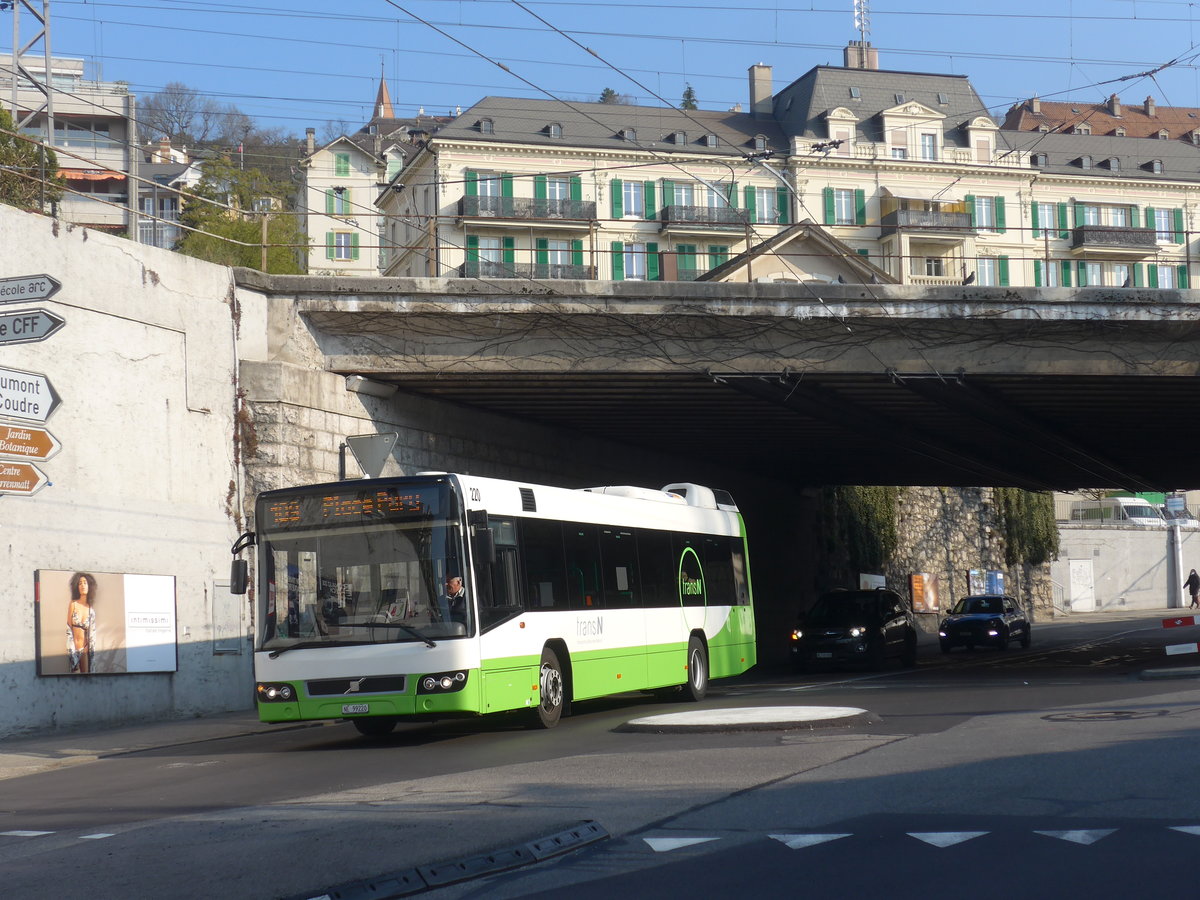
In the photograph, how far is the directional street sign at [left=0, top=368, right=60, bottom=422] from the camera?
A: 1681 cm

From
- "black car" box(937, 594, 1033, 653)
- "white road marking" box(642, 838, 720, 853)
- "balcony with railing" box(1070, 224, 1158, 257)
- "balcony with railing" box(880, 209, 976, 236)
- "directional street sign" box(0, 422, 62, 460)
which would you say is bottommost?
"black car" box(937, 594, 1033, 653)

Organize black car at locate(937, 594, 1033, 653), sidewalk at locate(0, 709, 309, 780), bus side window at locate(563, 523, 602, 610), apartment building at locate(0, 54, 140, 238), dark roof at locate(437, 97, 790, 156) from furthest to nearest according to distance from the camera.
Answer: apartment building at locate(0, 54, 140, 238) < dark roof at locate(437, 97, 790, 156) < black car at locate(937, 594, 1033, 653) < bus side window at locate(563, 523, 602, 610) < sidewalk at locate(0, 709, 309, 780)

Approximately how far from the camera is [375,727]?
53.2 ft

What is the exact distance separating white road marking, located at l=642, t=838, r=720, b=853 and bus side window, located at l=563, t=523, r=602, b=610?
337 inches

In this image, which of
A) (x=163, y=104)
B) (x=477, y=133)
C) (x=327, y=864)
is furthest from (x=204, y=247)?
(x=163, y=104)

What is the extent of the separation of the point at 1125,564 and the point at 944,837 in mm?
63889

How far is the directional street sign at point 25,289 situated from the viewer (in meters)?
12.5

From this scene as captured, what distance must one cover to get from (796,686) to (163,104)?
89.7 metres

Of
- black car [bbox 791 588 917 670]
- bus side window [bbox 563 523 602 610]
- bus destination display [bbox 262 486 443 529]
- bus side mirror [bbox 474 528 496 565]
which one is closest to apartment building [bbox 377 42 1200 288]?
black car [bbox 791 588 917 670]

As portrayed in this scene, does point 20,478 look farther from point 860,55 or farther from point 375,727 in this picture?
point 860,55

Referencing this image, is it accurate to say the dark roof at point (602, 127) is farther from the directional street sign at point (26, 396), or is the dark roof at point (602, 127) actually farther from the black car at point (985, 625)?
the directional street sign at point (26, 396)

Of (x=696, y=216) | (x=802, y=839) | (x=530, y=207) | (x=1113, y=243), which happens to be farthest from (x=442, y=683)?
(x=1113, y=243)

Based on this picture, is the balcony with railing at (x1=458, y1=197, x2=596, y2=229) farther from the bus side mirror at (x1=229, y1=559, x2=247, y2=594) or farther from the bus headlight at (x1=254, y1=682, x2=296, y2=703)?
the bus headlight at (x1=254, y1=682, x2=296, y2=703)

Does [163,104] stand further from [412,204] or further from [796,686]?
[796,686]
